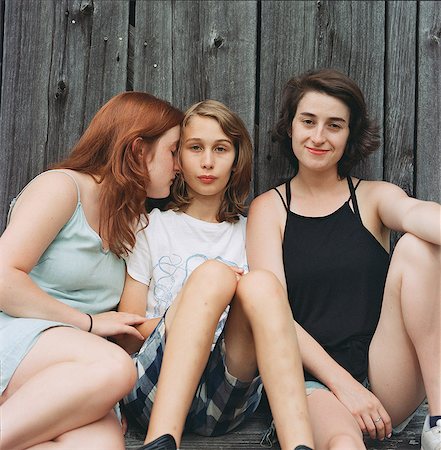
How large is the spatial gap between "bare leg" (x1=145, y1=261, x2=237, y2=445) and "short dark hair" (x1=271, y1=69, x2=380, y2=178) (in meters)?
0.85

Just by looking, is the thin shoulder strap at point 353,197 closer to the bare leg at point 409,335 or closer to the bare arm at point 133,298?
the bare leg at point 409,335

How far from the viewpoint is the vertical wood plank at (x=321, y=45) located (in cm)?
305

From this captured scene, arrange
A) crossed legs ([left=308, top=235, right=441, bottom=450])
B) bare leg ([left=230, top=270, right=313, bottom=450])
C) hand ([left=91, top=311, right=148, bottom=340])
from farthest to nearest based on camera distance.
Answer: hand ([left=91, top=311, right=148, bottom=340])
crossed legs ([left=308, top=235, right=441, bottom=450])
bare leg ([left=230, top=270, right=313, bottom=450])

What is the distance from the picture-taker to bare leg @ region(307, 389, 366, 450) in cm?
207

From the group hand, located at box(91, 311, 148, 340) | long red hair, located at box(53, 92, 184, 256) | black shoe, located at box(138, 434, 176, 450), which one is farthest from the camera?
long red hair, located at box(53, 92, 184, 256)

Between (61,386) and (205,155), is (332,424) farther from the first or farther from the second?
(205,155)

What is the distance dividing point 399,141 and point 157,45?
102cm

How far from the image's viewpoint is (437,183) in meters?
3.06

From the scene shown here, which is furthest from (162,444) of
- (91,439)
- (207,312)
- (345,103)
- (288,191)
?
(345,103)

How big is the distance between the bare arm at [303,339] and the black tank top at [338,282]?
64mm

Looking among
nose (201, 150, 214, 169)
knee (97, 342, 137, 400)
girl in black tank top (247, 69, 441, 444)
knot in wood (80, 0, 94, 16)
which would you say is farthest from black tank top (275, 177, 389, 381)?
knot in wood (80, 0, 94, 16)

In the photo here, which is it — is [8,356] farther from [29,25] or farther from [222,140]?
[29,25]

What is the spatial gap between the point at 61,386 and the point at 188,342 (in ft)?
1.14

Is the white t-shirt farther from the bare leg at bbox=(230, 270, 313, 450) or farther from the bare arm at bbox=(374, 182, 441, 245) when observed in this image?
the bare arm at bbox=(374, 182, 441, 245)
